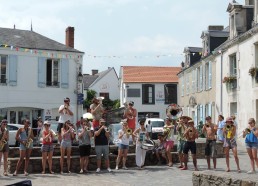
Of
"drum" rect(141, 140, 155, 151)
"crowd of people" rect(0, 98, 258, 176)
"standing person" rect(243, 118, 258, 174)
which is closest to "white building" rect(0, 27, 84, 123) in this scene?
"crowd of people" rect(0, 98, 258, 176)

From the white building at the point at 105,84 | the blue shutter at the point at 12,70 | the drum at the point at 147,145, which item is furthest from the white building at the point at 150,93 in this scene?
the drum at the point at 147,145

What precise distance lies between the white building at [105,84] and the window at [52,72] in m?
27.3

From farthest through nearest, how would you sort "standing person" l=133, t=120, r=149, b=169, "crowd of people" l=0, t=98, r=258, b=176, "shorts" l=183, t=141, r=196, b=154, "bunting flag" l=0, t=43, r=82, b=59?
"bunting flag" l=0, t=43, r=82, b=59 → "standing person" l=133, t=120, r=149, b=169 → "shorts" l=183, t=141, r=196, b=154 → "crowd of people" l=0, t=98, r=258, b=176

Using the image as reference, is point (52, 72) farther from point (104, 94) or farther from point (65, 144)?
point (104, 94)

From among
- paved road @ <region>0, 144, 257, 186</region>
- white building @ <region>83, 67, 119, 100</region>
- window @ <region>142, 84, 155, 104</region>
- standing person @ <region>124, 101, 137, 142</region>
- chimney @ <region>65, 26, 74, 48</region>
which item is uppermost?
chimney @ <region>65, 26, 74, 48</region>

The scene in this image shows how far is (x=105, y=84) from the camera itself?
61031 mm

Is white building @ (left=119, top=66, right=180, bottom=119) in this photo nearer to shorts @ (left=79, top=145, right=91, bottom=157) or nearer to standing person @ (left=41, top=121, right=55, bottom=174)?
shorts @ (left=79, top=145, right=91, bottom=157)

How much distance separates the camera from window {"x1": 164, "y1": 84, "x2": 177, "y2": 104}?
52.1 meters

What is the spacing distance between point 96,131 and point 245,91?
1156cm

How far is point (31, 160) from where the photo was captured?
563 inches

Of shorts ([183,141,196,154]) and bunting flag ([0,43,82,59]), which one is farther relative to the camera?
bunting flag ([0,43,82,59])

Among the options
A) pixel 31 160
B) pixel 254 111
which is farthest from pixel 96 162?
pixel 254 111

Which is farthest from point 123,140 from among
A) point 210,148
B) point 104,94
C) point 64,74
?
point 104,94

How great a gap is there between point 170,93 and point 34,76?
24084 millimetres
